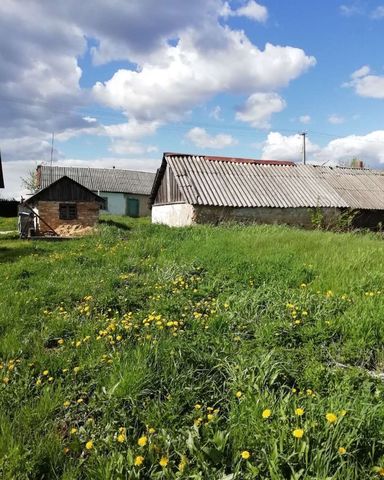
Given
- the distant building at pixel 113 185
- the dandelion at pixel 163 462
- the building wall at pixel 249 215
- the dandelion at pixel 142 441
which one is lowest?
the dandelion at pixel 163 462

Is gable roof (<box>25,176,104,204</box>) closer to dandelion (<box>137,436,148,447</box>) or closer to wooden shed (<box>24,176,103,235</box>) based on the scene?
wooden shed (<box>24,176,103,235</box>)

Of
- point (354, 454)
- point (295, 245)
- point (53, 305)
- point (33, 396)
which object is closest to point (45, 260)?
point (53, 305)

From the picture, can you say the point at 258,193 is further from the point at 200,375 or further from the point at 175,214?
the point at 200,375

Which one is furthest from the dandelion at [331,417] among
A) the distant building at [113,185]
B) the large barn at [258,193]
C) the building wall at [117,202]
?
the building wall at [117,202]

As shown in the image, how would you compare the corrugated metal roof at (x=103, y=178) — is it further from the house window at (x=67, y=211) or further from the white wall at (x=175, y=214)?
the white wall at (x=175, y=214)

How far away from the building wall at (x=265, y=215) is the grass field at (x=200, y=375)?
987 cm

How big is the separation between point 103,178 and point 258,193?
90.2ft

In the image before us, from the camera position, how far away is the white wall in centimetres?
1662

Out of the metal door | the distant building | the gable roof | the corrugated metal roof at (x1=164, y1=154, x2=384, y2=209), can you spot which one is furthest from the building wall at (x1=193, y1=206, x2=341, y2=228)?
the metal door

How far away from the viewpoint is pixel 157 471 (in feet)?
7.80

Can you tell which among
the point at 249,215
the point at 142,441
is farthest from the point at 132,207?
the point at 142,441

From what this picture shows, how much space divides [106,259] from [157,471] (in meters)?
6.39

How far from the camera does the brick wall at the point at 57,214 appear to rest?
23000mm

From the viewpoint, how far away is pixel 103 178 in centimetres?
4150
